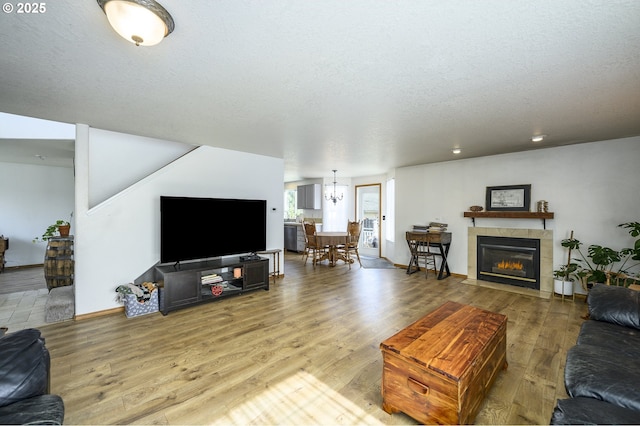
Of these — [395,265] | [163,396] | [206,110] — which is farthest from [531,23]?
[395,265]

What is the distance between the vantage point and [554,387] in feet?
6.66

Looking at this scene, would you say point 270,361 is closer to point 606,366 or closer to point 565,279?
point 606,366

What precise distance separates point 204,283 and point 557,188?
18.6 feet

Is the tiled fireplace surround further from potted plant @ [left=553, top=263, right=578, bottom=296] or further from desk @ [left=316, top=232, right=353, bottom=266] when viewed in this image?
desk @ [left=316, top=232, right=353, bottom=266]

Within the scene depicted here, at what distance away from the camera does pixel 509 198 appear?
484cm

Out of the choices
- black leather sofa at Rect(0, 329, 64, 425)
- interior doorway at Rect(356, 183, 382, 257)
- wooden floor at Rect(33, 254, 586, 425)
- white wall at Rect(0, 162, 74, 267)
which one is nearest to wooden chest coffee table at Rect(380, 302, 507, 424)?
wooden floor at Rect(33, 254, 586, 425)

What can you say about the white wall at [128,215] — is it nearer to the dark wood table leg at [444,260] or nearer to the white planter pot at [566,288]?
the dark wood table leg at [444,260]

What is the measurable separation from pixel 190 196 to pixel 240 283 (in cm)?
153

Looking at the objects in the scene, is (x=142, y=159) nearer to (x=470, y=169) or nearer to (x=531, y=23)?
(x=531, y=23)

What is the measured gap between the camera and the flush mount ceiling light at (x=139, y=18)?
1.31 metres

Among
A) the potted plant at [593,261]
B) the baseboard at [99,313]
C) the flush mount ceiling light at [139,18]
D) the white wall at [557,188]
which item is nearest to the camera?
the flush mount ceiling light at [139,18]

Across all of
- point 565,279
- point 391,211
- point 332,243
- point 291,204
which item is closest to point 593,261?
point 565,279

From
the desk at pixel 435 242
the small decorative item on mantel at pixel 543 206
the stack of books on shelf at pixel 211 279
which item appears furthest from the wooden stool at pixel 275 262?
the small decorative item on mantel at pixel 543 206

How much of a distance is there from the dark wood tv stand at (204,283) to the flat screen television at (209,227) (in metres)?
0.19
